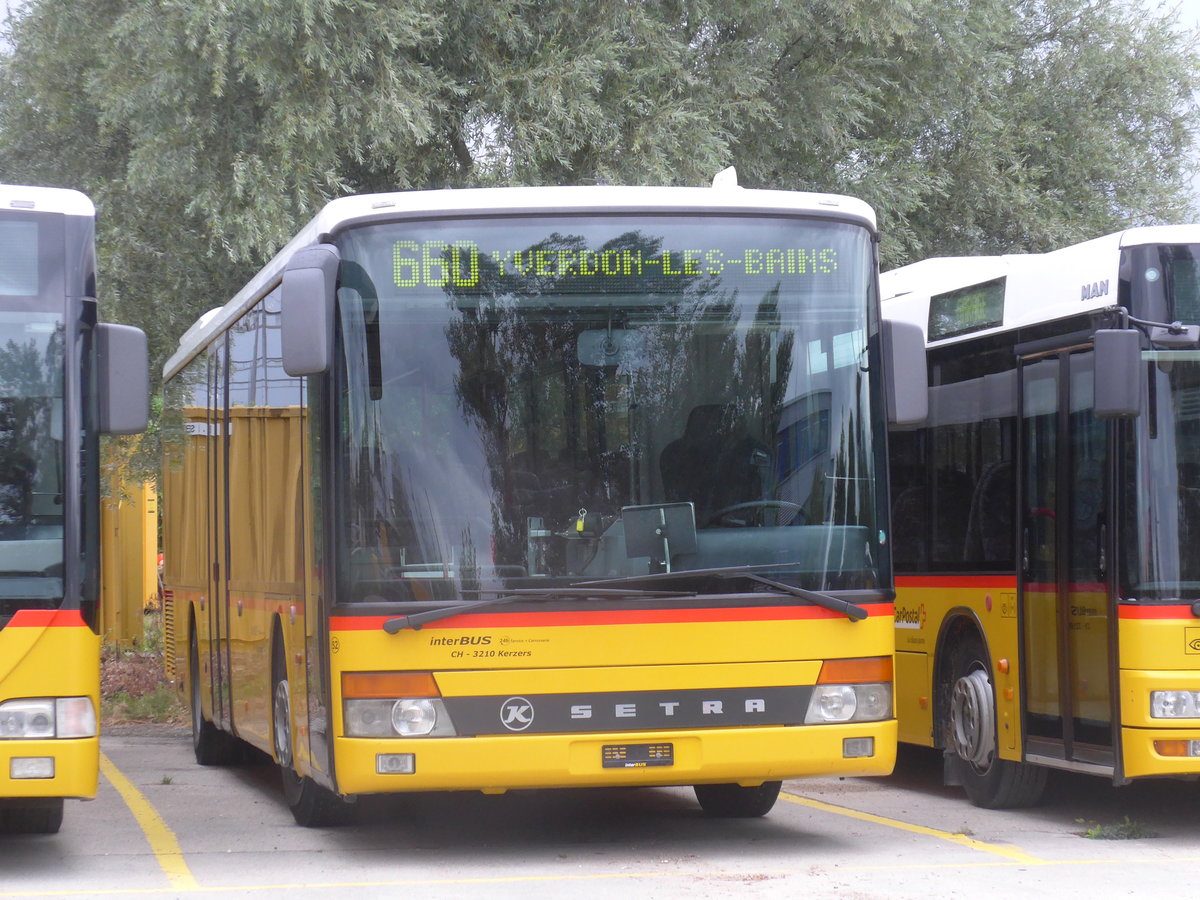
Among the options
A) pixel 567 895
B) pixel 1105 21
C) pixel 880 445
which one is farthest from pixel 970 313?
pixel 1105 21

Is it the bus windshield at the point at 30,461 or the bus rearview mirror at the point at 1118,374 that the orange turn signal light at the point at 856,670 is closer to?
the bus rearview mirror at the point at 1118,374

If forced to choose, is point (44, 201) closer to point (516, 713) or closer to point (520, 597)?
point (520, 597)

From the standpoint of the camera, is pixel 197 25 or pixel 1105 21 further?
pixel 1105 21

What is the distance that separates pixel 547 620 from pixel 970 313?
4197mm

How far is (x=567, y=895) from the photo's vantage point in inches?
275

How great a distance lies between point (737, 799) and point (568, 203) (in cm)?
346

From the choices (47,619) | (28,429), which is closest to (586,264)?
(28,429)

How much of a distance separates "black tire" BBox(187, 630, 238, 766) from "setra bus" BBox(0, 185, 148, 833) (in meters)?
5.44

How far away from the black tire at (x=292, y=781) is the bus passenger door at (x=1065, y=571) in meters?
3.77

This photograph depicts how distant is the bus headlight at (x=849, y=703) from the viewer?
7.76 m

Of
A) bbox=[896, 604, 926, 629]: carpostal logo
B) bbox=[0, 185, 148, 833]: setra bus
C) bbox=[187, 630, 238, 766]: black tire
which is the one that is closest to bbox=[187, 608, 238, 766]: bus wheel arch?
bbox=[187, 630, 238, 766]: black tire

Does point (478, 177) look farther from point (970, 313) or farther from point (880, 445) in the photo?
point (880, 445)

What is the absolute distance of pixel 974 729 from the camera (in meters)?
10.2

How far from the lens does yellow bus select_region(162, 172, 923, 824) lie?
747 centimetres
